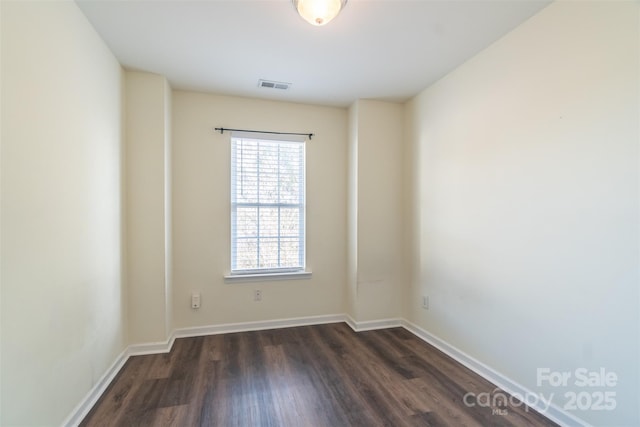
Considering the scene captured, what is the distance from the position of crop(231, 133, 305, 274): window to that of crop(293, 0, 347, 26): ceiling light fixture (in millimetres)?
1706

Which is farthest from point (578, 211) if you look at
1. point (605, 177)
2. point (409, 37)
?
point (409, 37)

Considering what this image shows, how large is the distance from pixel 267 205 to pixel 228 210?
0.43m

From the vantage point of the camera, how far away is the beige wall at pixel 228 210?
306 cm

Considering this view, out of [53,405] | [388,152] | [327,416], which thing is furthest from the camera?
[388,152]

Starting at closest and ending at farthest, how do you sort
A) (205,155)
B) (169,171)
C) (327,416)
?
1. (327,416)
2. (169,171)
3. (205,155)

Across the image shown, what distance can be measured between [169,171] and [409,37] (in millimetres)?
2439

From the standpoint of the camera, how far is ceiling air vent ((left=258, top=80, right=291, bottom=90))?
2842 mm

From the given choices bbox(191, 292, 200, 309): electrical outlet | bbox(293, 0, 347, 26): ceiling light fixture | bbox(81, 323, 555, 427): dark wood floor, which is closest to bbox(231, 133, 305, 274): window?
bbox(191, 292, 200, 309): electrical outlet

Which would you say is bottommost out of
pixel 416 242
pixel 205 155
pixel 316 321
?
pixel 316 321

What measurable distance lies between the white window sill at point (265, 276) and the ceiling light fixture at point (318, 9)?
248 cm

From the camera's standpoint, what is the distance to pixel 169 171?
290cm

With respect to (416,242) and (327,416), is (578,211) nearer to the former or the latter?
(416,242)

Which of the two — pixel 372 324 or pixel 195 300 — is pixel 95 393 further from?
pixel 372 324

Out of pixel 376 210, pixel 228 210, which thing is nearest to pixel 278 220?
Answer: pixel 228 210
